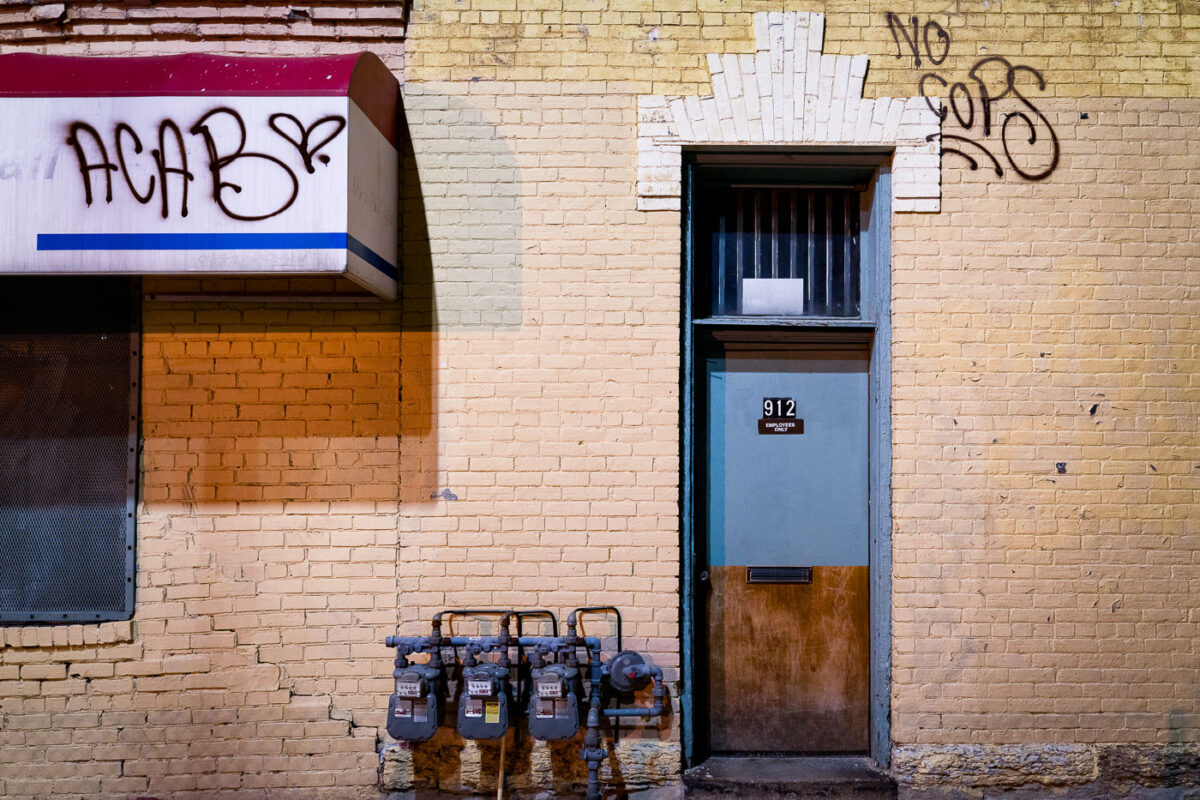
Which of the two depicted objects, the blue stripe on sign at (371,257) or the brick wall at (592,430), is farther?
the brick wall at (592,430)

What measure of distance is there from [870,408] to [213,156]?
3708 mm

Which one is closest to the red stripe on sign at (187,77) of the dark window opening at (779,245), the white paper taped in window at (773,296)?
the dark window opening at (779,245)

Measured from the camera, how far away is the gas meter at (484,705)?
3.75 metres

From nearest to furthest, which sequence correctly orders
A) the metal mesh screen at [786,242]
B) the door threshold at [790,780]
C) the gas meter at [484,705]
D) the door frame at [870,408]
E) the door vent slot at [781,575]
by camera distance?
1. the gas meter at [484,705]
2. the door threshold at [790,780]
3. the door frame at [870,408]
4. the door vent slot at [781,575]
5. the metal mesh screen at [786,242]

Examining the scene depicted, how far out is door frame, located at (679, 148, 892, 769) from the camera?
163 inches

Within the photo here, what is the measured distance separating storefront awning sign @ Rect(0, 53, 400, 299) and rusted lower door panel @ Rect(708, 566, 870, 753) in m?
2.98

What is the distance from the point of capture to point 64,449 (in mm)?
4105

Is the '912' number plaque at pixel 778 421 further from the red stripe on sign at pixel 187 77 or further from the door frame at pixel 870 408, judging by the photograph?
the red stripe on sign at pixel 187 77

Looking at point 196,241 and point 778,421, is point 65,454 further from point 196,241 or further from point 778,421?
point 778,421

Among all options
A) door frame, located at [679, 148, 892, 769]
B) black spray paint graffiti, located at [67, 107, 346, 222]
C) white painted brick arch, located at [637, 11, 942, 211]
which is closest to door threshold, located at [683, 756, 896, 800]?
door frame, located at [679, 148, 892, 769]

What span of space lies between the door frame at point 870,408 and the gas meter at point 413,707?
4.50ft

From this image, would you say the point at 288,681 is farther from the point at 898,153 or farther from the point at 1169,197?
the point at 1169,197

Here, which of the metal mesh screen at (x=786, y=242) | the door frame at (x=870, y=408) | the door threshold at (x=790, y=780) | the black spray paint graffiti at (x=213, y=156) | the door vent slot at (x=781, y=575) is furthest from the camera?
the metal mesh screen at (x=786, y=242)

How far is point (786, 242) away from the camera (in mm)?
4410
